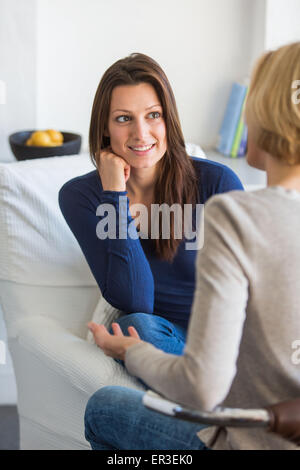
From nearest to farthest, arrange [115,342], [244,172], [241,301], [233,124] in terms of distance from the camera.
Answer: [241,301]
[115,342]
[244,172]
[233,124]

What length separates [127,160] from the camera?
0.90 metres

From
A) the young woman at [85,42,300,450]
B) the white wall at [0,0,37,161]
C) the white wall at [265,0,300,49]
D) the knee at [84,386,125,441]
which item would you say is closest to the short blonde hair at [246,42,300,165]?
the young woman at [85,42,300,450]

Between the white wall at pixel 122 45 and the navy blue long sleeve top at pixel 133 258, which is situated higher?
the white wall at pixel 122 45

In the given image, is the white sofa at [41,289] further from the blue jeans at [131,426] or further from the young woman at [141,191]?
the blue jeans at [131,426]

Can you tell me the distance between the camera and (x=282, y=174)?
0.60 meters

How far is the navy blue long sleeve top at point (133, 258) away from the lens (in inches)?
35.6

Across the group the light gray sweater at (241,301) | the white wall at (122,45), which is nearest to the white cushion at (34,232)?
the white wall at (122,45)

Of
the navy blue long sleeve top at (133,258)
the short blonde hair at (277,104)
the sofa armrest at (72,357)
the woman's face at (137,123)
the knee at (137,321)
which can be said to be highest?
the short blonde hair at (277,104)

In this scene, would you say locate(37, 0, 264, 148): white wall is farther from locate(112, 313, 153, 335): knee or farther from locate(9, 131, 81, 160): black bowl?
locate(112, 313, 153, 335): knee

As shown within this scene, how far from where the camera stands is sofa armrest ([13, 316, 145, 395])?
91 centimetres

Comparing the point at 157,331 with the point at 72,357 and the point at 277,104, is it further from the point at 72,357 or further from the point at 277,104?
the point at 277,104

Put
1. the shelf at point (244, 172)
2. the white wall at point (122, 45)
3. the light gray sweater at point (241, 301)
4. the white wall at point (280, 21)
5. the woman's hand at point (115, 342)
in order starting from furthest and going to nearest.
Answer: the white wall at point (122, 45)
the white wall at point (280, 21)
the shelf at point (244, 172)
the woman's hand at point (115, 342)
the light gray sweater at point (241, 301)

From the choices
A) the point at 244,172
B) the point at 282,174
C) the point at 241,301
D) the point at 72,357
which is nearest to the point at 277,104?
the point at 282,174

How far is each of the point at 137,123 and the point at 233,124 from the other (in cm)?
67
